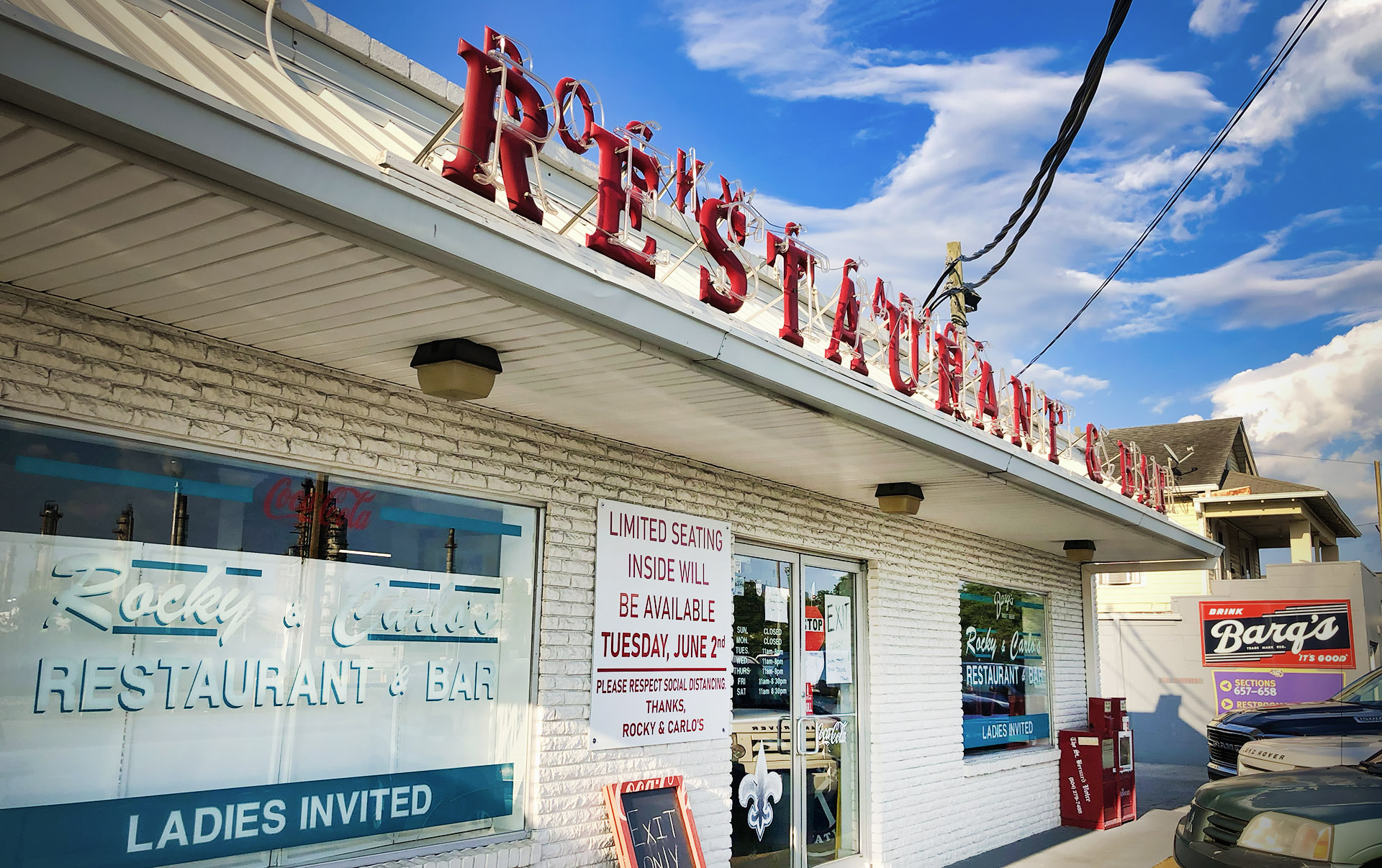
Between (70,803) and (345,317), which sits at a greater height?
(345,317)

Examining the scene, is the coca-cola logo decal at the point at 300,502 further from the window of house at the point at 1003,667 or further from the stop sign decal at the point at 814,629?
the window of house at the point at 1003,667

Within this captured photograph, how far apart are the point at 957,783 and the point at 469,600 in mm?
6303

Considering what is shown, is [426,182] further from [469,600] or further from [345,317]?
[469,600]

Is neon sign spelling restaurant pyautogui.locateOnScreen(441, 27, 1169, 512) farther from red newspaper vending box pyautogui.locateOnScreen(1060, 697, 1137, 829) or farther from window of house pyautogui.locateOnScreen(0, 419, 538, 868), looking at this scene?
red newspaper vending box pyautogui.locateOnScreen(1060, 697, 1137, 829)

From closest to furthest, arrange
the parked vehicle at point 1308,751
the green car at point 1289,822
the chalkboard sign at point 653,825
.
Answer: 1. the green car at point 1289,822
2. the chalkboard sign at point 653,825
3. the parked vehicle at point 1308,751

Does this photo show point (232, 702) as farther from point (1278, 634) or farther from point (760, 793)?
point (1278, 634)

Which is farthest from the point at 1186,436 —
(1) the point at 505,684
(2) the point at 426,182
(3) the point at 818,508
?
(2) the point at 426,182

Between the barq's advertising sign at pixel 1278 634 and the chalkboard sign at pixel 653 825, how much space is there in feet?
44.5

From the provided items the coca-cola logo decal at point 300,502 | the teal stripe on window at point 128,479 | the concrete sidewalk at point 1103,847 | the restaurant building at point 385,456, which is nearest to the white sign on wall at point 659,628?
the restaurant building at point 385,456

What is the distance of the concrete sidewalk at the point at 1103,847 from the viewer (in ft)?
31.4

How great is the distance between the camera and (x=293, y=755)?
15.6 feet

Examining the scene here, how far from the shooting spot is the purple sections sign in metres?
16.1

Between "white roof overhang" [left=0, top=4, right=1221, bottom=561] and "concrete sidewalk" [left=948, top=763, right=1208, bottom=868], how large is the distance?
524 centimetres

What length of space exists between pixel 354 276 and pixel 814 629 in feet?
19.0
